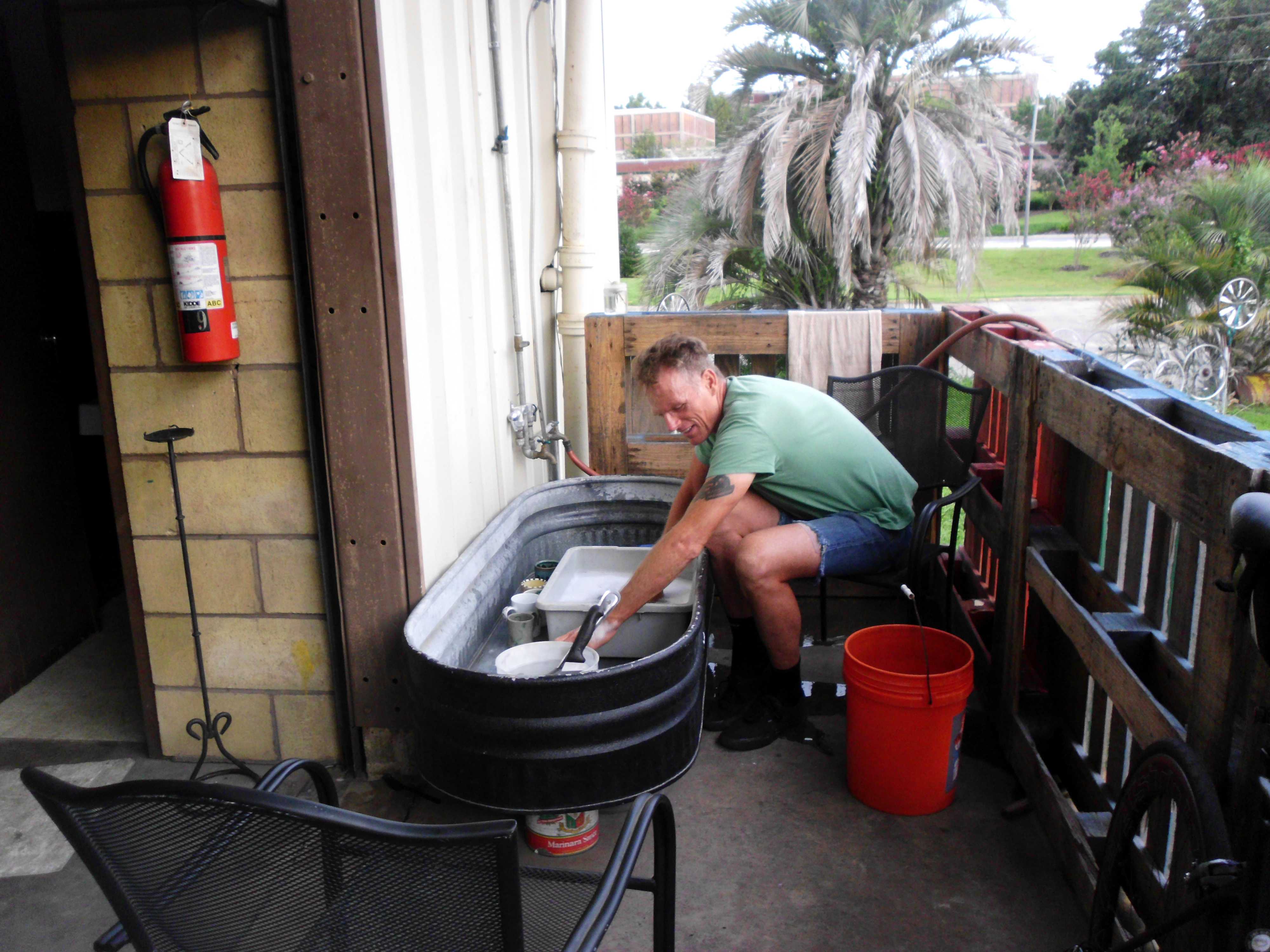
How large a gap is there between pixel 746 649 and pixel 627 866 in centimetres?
204

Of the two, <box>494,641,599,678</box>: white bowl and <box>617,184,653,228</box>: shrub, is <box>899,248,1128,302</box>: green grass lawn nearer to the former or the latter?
<box>617,184,653,228</box>: shrub

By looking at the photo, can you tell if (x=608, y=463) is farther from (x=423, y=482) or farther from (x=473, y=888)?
(x=473, y=888)

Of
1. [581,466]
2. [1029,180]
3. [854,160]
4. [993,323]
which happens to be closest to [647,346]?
[581,466]

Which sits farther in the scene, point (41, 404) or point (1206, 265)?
point (1206, 265)

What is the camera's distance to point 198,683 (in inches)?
119

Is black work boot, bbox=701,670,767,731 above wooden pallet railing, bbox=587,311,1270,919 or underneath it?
underneath

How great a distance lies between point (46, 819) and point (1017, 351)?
122 inches

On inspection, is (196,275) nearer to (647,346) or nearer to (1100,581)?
(647,346)

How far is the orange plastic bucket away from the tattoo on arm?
0.56 metres

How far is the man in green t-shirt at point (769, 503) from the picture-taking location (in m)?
3.01

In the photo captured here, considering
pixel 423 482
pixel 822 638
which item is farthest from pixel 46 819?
pixel 822 638

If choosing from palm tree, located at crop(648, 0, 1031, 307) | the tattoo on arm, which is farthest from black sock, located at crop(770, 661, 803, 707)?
palm tree, located at crop(648, 0, 1031, 307)

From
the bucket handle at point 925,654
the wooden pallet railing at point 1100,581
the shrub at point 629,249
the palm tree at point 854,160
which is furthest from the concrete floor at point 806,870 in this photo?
the shrub at point 629,249

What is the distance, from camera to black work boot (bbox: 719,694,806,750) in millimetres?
3139
